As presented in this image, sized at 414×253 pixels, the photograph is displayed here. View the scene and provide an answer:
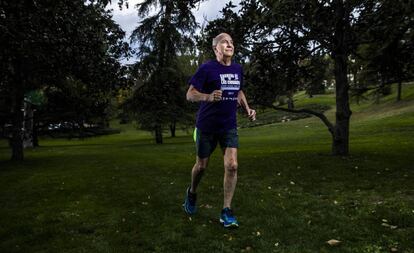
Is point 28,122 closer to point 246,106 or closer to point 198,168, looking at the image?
point 198,168

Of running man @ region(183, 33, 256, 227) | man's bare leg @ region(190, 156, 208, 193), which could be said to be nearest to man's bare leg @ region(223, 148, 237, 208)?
running man @ region(183, 33, 256, 227)

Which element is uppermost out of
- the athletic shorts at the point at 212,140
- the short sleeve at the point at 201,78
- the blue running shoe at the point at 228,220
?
the short sleeve at the point at 201,78

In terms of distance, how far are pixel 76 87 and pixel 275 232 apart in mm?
20986

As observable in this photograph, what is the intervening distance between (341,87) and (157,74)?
867 inches

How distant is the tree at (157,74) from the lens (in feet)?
116

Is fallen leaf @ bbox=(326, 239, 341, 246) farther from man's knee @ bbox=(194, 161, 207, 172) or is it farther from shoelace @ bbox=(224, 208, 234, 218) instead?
man's knee @ bbox=(194, 161, 207, 172)

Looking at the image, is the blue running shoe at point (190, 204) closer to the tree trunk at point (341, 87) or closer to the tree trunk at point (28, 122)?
the tree trunk at point (341, 87)

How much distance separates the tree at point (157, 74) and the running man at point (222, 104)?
92.8 ft

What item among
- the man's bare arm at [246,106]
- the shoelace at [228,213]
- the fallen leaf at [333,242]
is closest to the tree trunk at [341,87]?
the man's bare arm at [246,106]

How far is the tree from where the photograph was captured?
116 ft

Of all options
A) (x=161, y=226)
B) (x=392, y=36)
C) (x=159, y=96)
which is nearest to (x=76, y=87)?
(x=159, y=96)

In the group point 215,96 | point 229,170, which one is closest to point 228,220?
point 229,170

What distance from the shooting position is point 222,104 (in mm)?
6602

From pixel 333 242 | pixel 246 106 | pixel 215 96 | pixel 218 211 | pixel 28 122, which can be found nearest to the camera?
pixel 333 242
